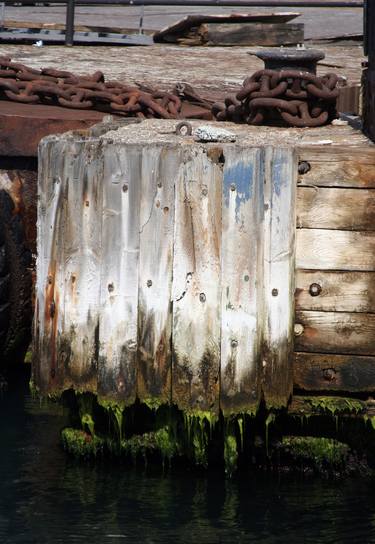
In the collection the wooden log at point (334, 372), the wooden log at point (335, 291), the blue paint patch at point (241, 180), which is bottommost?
the wooden log at point (334, 372)

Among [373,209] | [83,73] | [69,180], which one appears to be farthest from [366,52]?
[83,73]

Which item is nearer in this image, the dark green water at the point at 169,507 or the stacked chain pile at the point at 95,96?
the dark green water at the point at 169,507

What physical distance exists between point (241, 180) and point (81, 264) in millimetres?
864

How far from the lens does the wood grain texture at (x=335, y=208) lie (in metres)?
5.47

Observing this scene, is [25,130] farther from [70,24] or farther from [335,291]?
[70,24]

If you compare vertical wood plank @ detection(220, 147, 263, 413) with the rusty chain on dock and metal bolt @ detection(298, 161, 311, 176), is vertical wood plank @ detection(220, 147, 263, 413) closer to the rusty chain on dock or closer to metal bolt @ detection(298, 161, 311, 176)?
metal bolt @ detection(298, 161, 311, 176)

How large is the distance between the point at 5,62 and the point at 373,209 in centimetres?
405

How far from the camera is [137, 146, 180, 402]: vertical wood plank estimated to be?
548 cm

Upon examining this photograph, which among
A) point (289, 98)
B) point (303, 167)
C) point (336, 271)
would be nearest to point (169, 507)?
point (336, 271)

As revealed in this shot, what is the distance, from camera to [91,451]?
6078 mm

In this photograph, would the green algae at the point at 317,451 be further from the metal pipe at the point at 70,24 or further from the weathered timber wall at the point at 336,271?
the metal pipe at the point at 70,24

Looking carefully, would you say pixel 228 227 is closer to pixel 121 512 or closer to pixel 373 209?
pixel 373 209

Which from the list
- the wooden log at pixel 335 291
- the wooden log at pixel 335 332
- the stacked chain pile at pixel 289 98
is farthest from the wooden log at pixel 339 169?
the stacked chain pile at pixel 289 98

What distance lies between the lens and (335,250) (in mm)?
5508
